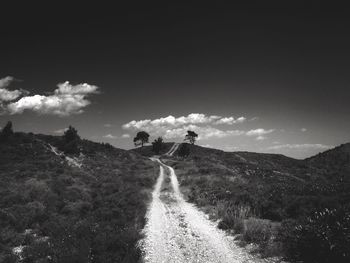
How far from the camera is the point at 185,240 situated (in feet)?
34.2

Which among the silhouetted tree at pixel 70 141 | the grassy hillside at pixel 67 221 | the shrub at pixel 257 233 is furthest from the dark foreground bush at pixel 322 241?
the silhouetted tree at pixel 70 141

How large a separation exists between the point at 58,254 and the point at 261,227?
8.00 meters

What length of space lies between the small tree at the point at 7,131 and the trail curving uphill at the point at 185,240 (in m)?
43.3

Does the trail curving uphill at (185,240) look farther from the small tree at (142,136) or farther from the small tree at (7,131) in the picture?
the small tree at (142,136)

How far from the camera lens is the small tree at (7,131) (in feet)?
152

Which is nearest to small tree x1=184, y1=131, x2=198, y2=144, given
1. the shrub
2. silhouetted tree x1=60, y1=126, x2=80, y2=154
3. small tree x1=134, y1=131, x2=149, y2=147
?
small tree x1=134, y1=131, x2=149, y2=147

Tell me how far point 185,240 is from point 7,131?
1976 inches

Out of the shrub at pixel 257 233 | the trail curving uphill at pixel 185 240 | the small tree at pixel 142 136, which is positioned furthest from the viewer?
the small tree at pixel 142 136

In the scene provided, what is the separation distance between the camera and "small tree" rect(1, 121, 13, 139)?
152 feet

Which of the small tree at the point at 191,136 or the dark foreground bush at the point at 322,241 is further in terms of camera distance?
the small tree at the point at 191,136

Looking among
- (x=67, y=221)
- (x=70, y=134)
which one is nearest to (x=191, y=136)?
(x=70, y=134)

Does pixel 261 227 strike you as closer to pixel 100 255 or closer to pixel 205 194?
pixel 100 255

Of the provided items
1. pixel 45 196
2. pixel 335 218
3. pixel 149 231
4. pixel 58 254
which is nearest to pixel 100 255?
pixel 58 254

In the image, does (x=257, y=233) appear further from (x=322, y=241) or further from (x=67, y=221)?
(x=67, y=221)
